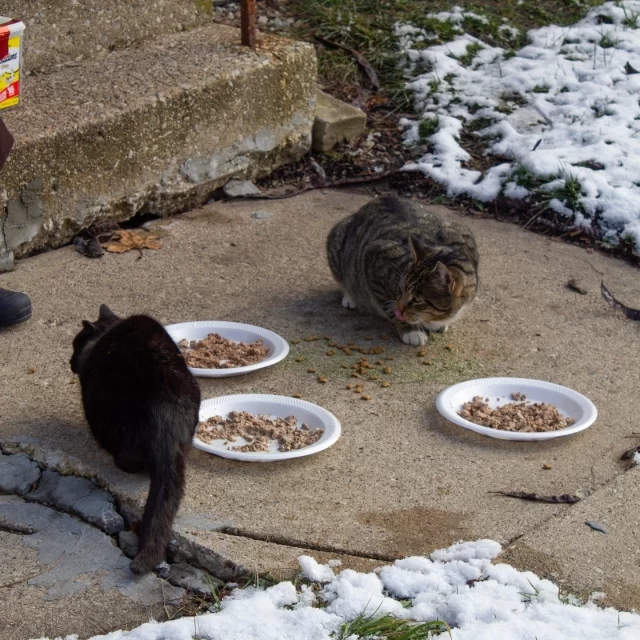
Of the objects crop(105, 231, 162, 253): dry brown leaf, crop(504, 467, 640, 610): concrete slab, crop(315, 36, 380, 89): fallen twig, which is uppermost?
crop(315, 36, 380, 89): fallen twig

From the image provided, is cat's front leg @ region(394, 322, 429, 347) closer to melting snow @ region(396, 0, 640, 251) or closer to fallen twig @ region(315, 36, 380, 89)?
melting snow @ region(396, 0, 640, 251)

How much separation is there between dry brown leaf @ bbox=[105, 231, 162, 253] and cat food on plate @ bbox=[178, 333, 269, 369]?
1.12 meters

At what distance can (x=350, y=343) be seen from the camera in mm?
4742

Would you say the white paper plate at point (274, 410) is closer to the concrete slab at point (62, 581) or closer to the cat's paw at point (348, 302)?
the concrete slab at point (62, 581)

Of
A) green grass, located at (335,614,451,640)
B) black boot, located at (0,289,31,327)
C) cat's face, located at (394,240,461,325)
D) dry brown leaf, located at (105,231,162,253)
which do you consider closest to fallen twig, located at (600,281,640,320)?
cat's face, located at (394,240,461,325)

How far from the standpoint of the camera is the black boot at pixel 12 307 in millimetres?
4535

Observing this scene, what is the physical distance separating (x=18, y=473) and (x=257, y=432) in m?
0.93

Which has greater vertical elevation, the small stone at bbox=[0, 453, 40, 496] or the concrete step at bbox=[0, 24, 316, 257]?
the concrete step at bbox=[0, 24, 316, 257]

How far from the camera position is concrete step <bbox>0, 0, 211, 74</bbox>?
18.1ft

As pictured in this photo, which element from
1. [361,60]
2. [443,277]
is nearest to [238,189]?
[361,60]

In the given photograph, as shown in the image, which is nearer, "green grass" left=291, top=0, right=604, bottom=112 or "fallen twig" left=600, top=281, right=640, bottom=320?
"fallen twig" left=600, top=281, right=640, bottom=320

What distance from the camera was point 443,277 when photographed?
457cm

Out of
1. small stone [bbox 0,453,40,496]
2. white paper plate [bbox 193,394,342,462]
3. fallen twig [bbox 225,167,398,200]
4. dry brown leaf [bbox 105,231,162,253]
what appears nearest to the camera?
small stone [bbox 0,453,40,496]

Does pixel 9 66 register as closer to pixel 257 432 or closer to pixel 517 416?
pixel 257 432
